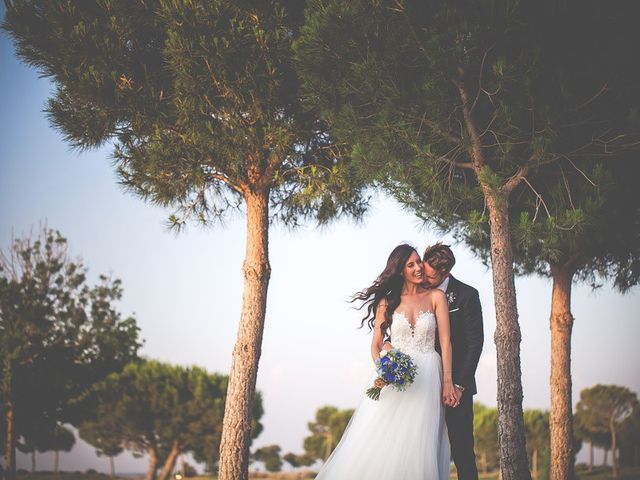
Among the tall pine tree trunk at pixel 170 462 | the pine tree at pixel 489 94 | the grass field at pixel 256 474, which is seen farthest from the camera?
the grass field at pixel 256 474

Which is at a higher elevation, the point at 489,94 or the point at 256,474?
the point at 489,94

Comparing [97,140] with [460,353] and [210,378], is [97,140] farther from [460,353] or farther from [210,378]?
[210,378]

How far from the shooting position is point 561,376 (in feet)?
30.2

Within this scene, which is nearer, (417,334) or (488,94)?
(417,334)

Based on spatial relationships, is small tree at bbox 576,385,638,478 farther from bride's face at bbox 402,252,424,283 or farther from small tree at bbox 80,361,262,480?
bride's face at bbox 402,252,424,283

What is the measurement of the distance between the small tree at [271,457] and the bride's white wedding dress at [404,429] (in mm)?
26247

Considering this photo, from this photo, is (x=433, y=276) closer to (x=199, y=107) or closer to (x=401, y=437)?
(x=401, y=437)

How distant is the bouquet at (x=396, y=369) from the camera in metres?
4.31

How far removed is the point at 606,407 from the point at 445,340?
24164 millimetres

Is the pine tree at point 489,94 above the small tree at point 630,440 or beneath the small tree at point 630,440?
above

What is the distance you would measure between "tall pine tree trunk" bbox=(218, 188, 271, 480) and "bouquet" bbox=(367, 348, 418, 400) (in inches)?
151

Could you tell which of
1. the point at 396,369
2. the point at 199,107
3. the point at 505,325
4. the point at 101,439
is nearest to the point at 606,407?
the point at 101,439

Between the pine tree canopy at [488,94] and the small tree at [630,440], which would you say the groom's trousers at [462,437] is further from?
the small tree at [630,440]

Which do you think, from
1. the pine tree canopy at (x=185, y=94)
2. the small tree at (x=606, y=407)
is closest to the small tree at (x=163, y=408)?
the pine tree canopy at (x=185, y=94)
